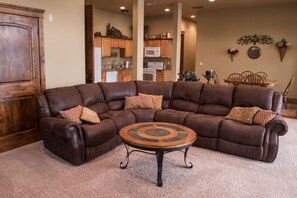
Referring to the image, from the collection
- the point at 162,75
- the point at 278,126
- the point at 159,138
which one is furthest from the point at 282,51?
the point at 159,138

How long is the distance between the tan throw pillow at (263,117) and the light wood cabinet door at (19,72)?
11.6ft

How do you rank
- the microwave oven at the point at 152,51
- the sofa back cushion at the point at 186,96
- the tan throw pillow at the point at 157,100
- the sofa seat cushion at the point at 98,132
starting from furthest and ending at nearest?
1. the microwave oven at the point at 152,51
2. the tan throw pillow at the point at 157,100
3. the sofa back cushion at the point at 186,96
4. the sofa seat cushion at the point at 98,132

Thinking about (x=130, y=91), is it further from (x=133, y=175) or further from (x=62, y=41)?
(x=133, y=175)

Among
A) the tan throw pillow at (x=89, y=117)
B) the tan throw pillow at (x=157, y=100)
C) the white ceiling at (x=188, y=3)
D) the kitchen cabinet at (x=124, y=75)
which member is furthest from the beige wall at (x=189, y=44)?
the tan throw pillow at (x=89, y=117)

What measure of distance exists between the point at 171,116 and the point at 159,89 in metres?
0.89

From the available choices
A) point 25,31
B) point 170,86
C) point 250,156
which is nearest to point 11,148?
point 25,31

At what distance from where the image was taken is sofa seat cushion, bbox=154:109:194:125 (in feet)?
13.7

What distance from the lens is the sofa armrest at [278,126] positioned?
3.41 metres

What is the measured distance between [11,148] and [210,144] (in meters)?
3.13

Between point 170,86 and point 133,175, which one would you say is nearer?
point 133,175

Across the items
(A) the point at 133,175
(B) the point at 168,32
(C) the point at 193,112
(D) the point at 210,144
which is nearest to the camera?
(A) the point at 133,175

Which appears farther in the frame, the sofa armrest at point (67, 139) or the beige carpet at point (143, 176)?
the sofa armrest at point (67, 139)

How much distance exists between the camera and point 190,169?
3.25 meters

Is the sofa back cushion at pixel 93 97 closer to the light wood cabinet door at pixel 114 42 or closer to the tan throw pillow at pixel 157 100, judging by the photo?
the tan throw pillow at pixel 157 100
